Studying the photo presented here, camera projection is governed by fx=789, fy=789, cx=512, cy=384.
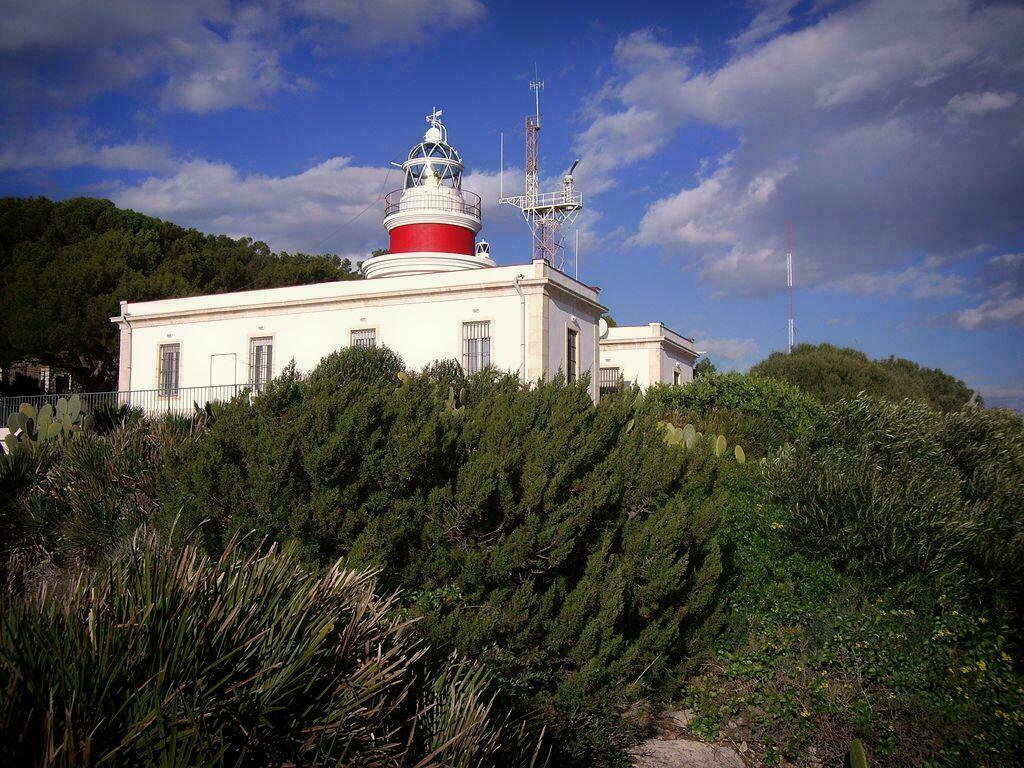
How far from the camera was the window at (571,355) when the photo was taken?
23.0 m

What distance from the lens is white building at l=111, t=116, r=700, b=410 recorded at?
21.6m

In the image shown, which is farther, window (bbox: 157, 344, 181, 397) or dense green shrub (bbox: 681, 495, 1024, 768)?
window (bbox: 157, 344, 181, 397)

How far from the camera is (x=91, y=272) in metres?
30.7

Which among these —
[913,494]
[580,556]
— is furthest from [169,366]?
[913,494]

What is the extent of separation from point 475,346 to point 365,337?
3.54 meters

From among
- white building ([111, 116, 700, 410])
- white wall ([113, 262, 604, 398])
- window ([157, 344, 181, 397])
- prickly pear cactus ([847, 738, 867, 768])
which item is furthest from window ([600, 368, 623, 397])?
prickly pear cactus ([847, 738, 867, 768])

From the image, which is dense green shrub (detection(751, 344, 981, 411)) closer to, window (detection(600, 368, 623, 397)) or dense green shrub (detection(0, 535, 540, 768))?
window (detection(600, 368, 623, 397))

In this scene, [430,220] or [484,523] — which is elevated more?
[430,220]

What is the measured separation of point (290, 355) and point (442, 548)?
18.4 metres

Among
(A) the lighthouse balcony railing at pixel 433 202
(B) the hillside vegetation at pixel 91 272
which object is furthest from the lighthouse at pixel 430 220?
(B) the hillside vegetation at pixel 91 272

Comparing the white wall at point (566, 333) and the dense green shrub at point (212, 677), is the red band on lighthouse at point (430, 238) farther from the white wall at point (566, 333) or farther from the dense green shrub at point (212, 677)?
the dense green shrub at point (212, 677)

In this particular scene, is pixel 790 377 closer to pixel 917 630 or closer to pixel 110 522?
pixel 917 630

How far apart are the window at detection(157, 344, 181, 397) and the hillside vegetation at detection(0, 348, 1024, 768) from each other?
1795 cm

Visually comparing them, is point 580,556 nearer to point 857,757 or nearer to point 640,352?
point 857,757
